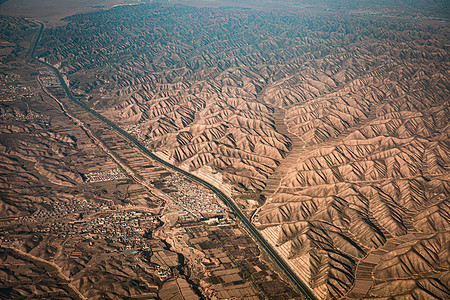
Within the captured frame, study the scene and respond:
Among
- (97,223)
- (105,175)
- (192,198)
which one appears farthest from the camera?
(105,175)

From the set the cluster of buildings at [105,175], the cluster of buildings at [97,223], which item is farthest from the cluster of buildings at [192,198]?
the cluster of buildings at [105,175]

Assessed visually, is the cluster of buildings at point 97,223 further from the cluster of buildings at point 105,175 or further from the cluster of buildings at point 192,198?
the cluster of buildings at point 105,175

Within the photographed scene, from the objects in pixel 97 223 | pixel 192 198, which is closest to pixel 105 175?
pixel 97 223

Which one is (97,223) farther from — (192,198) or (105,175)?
(105,175)

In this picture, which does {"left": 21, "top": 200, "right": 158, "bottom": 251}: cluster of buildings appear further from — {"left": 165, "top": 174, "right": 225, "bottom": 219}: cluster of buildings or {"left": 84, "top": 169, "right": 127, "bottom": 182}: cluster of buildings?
{"left": 84, "top": 169, "right": 127, "bottom": 182}: cluster of buildings

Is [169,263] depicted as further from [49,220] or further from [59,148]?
[59,148]

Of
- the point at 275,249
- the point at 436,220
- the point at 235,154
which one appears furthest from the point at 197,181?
the point at 436,220
